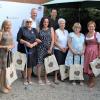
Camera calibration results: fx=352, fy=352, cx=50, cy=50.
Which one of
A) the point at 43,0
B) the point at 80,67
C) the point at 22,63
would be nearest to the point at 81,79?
the point at 80,67

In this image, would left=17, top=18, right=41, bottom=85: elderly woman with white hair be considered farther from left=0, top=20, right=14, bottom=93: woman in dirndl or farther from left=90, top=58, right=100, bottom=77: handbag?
left=90, top=58, right=100, bottom=77: handbag

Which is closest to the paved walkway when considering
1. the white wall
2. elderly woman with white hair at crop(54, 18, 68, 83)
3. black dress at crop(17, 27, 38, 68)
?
black dress at crop(17, 27, 38, 68)

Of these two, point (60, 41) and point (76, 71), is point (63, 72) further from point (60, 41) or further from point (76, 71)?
point (60, 41)

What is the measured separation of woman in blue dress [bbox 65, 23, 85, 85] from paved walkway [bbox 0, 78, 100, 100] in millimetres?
691

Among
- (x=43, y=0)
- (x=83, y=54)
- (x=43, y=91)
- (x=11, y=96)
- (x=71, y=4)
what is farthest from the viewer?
(x=43, y=0)

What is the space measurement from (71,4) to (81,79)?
2.26 meters

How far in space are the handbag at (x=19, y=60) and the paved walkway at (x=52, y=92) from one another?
1.52 feet

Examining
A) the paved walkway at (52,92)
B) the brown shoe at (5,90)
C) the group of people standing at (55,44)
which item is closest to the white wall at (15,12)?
the group of people standing at (55,44)

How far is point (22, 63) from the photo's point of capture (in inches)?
345

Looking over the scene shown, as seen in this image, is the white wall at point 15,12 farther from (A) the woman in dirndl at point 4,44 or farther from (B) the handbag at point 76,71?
(B) the handbag at point 76,71

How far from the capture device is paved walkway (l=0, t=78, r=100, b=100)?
25.8 ft

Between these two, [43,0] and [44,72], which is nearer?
[44,72]

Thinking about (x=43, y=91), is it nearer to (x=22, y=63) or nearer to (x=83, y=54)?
(x=22, y=63)

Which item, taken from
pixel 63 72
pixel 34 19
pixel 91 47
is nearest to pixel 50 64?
pixel 63 72
